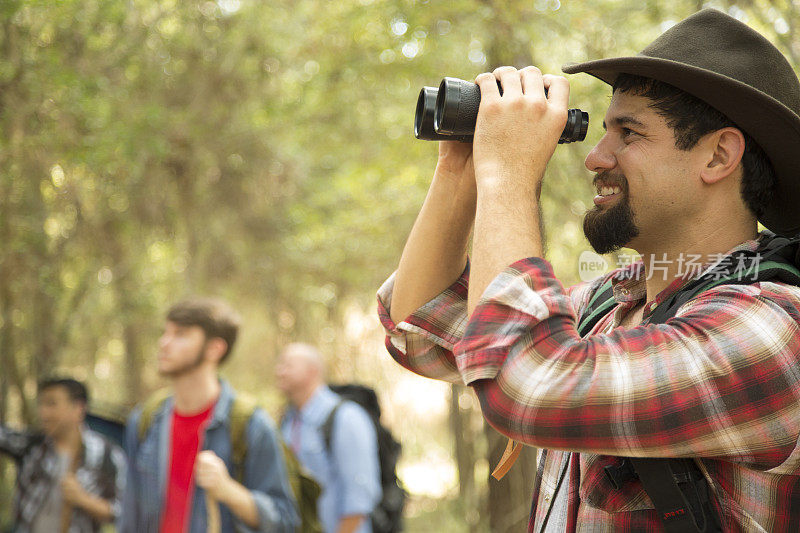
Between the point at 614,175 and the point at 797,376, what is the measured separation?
456 mm

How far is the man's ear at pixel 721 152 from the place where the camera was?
1.34m

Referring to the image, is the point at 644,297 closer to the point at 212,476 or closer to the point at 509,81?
the point at 509,81

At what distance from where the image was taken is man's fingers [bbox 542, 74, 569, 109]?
1227mm

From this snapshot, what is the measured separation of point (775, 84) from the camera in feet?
4.33

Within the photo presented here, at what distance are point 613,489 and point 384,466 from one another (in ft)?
12.5

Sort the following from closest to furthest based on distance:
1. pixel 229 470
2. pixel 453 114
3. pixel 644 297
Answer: pixel 453 114, pixel 644 297, pixel 229 470

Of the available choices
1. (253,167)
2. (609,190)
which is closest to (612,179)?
(609,190)

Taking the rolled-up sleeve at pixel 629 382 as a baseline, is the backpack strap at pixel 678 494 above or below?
below

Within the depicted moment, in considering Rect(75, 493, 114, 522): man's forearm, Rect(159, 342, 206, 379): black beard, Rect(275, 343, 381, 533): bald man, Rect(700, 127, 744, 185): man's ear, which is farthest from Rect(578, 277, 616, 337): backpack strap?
Rect(75, 493, 114, 522): man's forearm

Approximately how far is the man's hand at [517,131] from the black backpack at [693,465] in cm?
34

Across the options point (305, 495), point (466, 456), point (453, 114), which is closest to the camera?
point (453, 114)

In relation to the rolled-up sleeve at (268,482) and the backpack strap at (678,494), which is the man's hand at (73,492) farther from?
the backpack strap at (678,494)

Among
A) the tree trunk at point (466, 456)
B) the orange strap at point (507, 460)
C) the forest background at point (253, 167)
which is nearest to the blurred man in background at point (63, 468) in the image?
the forest background at point (253, 167)

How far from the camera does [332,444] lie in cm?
455
